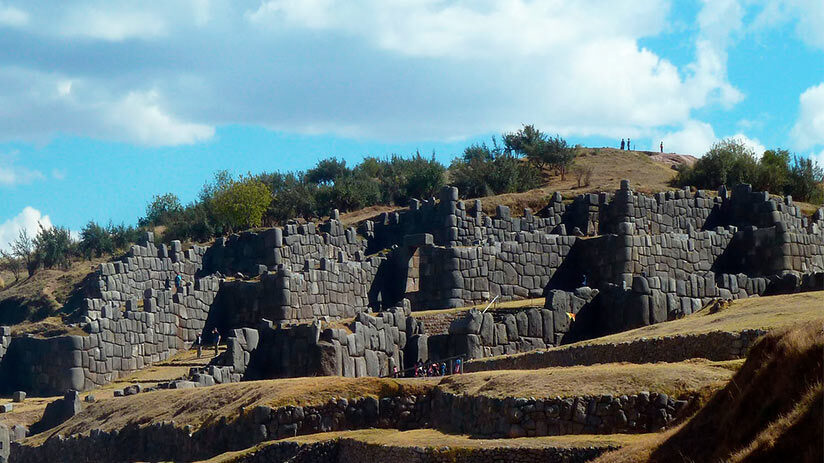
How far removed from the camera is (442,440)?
26719 millimetres

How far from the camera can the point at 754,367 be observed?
69.7 feet

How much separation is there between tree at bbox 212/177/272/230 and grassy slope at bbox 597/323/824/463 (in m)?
53.2

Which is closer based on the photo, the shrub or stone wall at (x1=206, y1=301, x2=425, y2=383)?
stone wall at (x1=206, y1=301, x2=425, y2=383)

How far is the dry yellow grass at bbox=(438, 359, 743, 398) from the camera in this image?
83.7 ft

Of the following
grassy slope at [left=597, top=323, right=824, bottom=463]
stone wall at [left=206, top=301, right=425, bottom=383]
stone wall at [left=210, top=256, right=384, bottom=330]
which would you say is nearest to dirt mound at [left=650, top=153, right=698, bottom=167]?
stone wall at [left=210, top=256, right=384, bottom=330]

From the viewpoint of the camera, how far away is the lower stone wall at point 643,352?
29156 mm

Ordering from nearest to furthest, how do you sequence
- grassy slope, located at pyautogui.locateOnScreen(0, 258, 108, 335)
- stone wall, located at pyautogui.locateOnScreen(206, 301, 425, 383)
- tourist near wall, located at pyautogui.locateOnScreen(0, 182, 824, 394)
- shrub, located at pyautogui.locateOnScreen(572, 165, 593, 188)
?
stone wall, located at pyautogui.locateOnScreen(206, 301, 425, 383), tourist near wall, located at pyautogui.locateOnScreen(0, 182, 824, 394), grassy slope, located at pyautogui.locateOnScreen(0, 258, 108, 335), shrub, located at pyautogui.locateOnScreen(572, 165, 593, 188)

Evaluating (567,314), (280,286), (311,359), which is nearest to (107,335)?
(280,286)

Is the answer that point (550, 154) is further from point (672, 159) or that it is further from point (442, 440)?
point (442, 440)

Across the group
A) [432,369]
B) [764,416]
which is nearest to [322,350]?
[432,369]

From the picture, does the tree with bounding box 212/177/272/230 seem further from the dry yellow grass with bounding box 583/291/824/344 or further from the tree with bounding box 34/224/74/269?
the dry yellow grass with bounding box 583/291/824/344

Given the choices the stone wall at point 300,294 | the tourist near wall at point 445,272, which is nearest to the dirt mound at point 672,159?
the tourist near wall at point 445,272

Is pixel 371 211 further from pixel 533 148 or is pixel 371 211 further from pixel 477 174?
pixel 533 148

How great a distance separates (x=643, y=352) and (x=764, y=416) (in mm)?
12271
